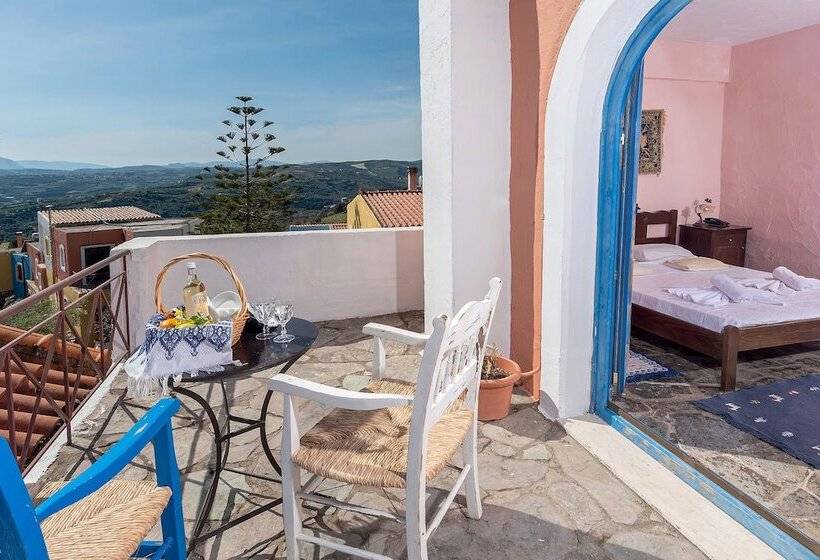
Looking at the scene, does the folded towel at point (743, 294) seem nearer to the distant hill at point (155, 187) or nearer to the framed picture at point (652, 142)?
the framed picture at point (652, 142)

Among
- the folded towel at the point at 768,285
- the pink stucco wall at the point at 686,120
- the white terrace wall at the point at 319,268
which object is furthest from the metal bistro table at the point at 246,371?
the pink stucco wall at the point at 686,120

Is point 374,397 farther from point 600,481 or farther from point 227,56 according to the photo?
point 227,56

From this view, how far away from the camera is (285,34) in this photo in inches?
1283

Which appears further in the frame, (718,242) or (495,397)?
(718,242)

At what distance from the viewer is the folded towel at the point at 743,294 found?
150 inches

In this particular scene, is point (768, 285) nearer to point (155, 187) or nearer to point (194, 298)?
point (194, 298)

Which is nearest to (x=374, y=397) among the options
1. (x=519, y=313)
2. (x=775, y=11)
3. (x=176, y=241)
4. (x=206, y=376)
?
(x=206, y=376)

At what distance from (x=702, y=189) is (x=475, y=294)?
14.6ft

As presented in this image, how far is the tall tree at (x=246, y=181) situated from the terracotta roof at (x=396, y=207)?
7214mm

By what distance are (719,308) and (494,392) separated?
6.30 ft

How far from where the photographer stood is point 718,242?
591 centimetres

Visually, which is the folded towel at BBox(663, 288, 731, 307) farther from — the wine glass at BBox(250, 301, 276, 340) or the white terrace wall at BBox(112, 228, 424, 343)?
the wine glass at BBox(250, 301, 276, 340)

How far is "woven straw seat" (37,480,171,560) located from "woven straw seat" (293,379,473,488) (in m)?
0.43

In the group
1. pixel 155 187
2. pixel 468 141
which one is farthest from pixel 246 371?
pixel 155 187
